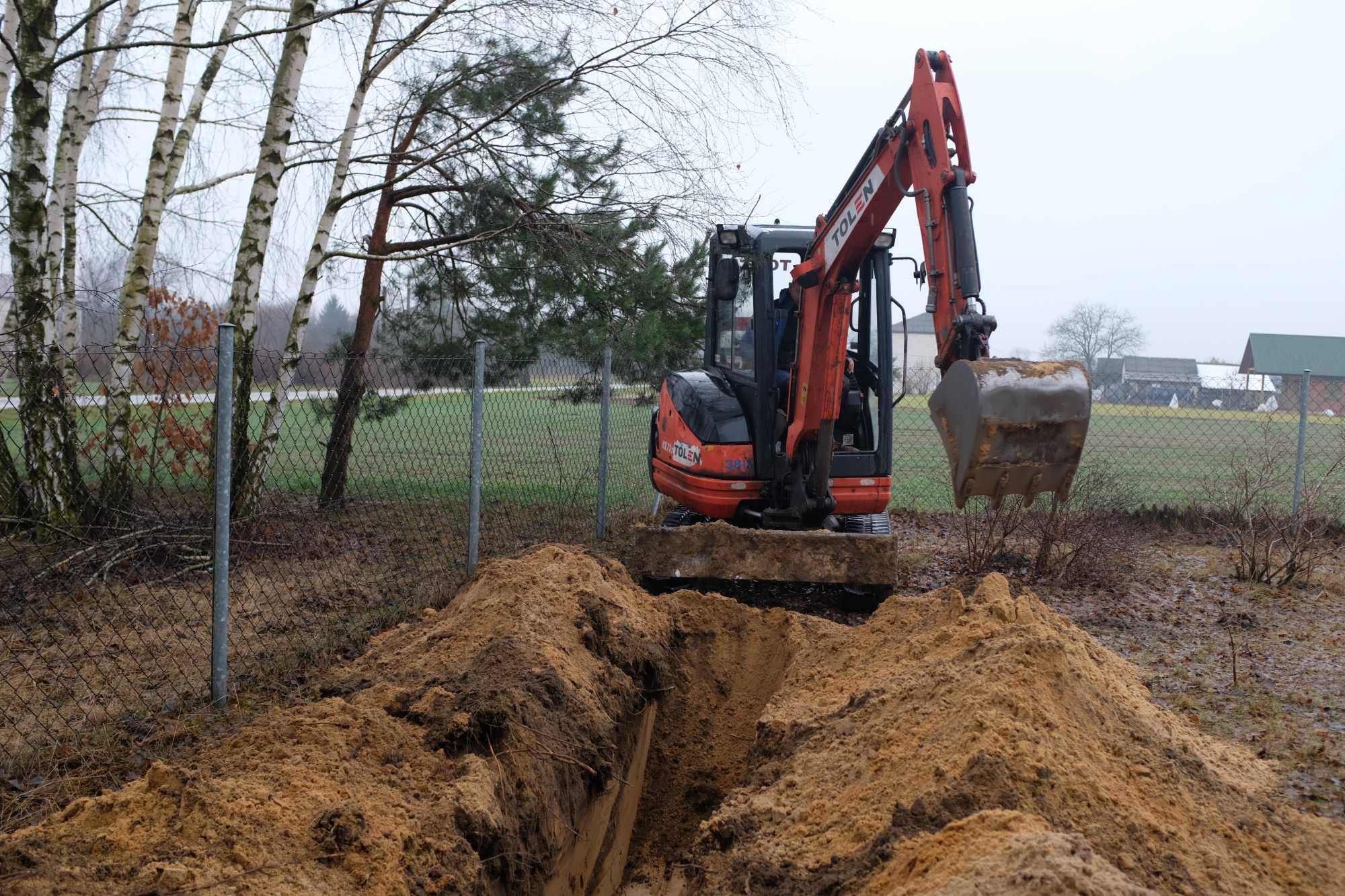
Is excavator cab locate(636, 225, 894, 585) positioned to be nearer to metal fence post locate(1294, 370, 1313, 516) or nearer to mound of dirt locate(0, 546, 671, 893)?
mound of dirt locate(0, 546, 671, 893)

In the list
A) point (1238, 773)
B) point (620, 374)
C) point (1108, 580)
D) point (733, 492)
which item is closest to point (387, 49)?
point (620, 374)

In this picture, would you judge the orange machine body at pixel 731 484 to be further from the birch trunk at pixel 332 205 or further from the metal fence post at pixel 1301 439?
the metal fence post at pixel 1301 439

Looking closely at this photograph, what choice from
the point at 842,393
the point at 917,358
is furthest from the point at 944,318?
the point at 917,358

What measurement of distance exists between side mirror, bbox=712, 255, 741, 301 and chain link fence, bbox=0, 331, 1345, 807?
1.85 metres

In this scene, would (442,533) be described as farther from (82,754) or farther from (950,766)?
(950,766)

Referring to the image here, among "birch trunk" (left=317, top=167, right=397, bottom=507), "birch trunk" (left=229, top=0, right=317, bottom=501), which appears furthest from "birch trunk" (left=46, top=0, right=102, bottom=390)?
"birch trunk" (left=317, top=167, right=397, bottom=507)

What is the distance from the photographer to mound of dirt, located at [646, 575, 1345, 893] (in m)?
2.98

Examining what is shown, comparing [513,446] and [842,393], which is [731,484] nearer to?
[842,393]

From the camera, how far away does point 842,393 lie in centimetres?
759

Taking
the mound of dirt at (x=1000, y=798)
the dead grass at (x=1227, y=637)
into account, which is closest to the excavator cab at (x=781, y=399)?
the dead grass at (x=1227, y=637)

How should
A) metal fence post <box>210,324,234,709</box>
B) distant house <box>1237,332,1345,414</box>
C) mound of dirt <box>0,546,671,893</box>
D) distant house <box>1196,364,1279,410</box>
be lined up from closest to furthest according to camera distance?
1. mound of dirt <box>0,546,671,893</box>
2. metal fence post <box>210,324,234,709</box>
3. distant house <box>1196,364,1279,410</box>
4. distant house <box>1237,332,1345,414</box>

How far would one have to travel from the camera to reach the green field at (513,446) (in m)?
7.29

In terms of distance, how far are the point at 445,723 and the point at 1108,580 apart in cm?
650

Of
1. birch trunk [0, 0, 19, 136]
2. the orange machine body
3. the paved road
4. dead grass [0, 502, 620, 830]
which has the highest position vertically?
birch trunk [0, 0, 19, 136]
